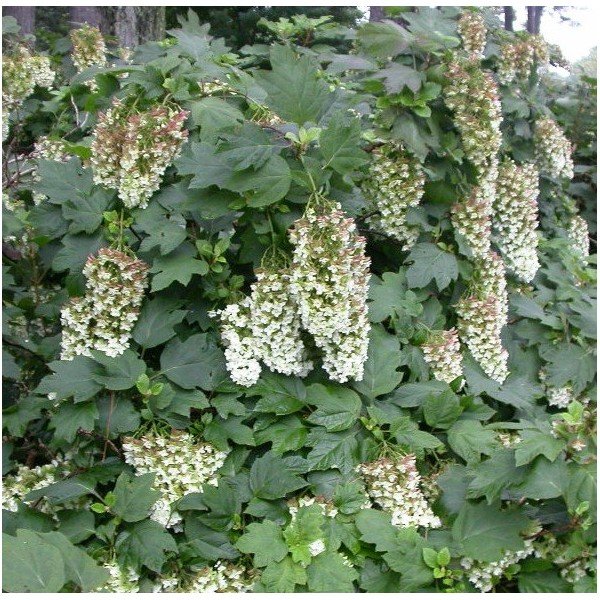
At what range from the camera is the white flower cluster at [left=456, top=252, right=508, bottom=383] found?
2947 mm

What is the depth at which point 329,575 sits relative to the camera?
2.26m

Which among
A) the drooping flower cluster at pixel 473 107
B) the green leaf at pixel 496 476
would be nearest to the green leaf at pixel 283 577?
the green leaf at pixel 496 476

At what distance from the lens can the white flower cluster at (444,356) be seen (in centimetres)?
282

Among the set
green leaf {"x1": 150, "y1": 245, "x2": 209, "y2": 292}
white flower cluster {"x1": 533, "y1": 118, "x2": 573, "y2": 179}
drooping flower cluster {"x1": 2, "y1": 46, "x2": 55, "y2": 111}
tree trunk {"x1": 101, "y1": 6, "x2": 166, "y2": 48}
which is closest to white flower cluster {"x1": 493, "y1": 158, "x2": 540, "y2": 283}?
white flower cluster {"x1": 533, "y1": 118, "x2": 573, "y2": 179}

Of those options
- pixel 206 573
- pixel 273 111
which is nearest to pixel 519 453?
pixel 206 573

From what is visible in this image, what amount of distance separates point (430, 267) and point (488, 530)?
1.14 meters

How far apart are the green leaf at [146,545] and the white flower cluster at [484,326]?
1.51 metres

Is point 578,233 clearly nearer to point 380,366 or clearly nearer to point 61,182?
point 380,366

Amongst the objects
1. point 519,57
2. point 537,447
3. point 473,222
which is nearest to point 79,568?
point 537,447

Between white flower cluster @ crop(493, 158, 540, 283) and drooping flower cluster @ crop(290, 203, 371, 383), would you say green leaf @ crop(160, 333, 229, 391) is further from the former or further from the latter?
white flower cluster @ crop(493, 158, 540, 283)

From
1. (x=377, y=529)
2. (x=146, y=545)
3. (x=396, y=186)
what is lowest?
(x=146, y=545)

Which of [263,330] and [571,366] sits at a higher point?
[263,330]

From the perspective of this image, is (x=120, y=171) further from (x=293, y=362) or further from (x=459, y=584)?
(x=459, y=584)

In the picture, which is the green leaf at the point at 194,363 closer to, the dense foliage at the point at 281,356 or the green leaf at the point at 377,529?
the dense foliage at the point at 281,356
